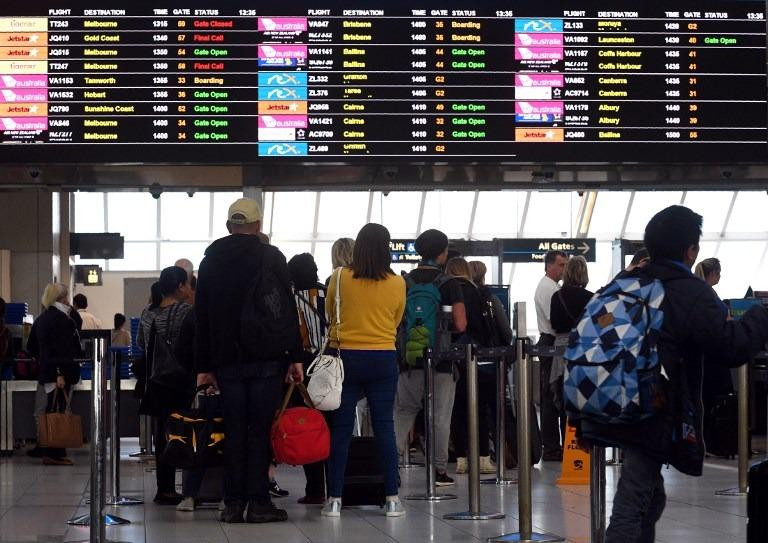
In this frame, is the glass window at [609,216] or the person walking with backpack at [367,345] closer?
the person walking with backpack at [367,345]

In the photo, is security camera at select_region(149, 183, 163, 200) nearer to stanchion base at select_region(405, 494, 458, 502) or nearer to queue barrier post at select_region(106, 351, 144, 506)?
queue barrier post at select_region(106, 351, 144, 506)

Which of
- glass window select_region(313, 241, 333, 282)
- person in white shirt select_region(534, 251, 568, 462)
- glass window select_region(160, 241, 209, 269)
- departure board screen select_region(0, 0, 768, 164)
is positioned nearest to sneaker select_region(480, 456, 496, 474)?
person in white shirt select_region(534, 251, 568, 462)

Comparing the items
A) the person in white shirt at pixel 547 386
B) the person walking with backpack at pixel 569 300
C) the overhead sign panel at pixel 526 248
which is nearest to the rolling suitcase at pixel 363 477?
the person walking with backpack at pixel 569 300

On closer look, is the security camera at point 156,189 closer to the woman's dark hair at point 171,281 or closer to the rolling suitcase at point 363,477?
the woman's dark hair at point 171,281

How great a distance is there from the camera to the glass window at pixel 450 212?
29094mm

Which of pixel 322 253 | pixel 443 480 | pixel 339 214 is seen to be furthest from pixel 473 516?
pixel 322 253

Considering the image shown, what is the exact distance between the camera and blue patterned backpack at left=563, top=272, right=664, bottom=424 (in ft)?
14.0

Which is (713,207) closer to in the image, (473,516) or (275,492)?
(275,492)

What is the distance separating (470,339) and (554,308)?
1283mm

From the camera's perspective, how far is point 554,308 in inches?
401

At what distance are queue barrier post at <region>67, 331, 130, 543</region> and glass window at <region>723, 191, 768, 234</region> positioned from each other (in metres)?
25.8

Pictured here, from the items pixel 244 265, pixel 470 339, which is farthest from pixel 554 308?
pixel 244 265

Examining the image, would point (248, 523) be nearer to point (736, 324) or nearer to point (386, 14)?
point (736, 324)

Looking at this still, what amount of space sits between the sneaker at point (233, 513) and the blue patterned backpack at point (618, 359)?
2963mm
